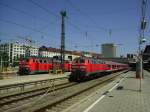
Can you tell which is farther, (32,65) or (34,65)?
(34,65)

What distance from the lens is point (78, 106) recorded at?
14133mm

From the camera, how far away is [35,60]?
47.1 meters

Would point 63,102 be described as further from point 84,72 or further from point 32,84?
point 84,72

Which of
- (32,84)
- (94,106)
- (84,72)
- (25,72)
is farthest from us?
(25,72)

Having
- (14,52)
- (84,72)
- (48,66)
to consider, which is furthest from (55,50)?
(84,72)

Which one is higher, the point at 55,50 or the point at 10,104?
the point at 55,50

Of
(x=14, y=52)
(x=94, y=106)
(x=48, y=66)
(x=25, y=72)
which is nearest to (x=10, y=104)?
(x=94, y=106)

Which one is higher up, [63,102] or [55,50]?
[55,50]

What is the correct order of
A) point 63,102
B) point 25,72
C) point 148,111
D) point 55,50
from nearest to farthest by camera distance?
point 148,111 → point 63,102 → point 25,72 → point 55,50

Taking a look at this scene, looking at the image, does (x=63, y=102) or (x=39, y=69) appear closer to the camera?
(x=63, y=102)

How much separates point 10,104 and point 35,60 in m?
31.7

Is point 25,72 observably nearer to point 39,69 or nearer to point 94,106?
point 39,69

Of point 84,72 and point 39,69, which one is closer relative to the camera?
point 84,72

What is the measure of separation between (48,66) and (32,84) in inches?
1026
